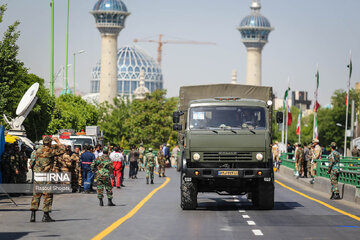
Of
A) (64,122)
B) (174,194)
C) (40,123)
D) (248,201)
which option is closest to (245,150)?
(248,201)

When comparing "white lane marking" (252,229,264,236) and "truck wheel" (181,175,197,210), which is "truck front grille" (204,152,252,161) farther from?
"white lane marking" (252,229,264,236)

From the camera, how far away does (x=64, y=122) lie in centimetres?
7169

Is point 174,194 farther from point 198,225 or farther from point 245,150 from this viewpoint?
point 198,225

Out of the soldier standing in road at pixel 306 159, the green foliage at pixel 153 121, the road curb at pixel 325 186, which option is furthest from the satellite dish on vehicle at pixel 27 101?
the green foliage at pixel 153 121

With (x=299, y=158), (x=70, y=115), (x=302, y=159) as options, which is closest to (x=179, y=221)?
(x=299, y=158)

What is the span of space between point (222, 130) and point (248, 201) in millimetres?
5352

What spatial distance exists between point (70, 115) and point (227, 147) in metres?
56.2

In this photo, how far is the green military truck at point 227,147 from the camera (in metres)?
20.2

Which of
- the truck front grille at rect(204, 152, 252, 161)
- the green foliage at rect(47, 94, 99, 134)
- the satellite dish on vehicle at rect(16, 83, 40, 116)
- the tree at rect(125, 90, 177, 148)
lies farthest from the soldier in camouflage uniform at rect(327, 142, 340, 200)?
the tree at rect(125, 90, 177, 148)

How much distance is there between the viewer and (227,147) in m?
20.2

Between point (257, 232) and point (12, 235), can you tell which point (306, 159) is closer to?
point (257, 232)

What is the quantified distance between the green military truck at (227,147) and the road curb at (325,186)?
4.86 metres

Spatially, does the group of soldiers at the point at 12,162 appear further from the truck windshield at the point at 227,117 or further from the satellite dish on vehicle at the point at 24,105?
the satellite dish on vehicle at the point at 24,105

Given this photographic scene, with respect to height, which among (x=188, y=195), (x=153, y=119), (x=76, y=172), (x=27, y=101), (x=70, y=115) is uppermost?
(x=153, y=119)
